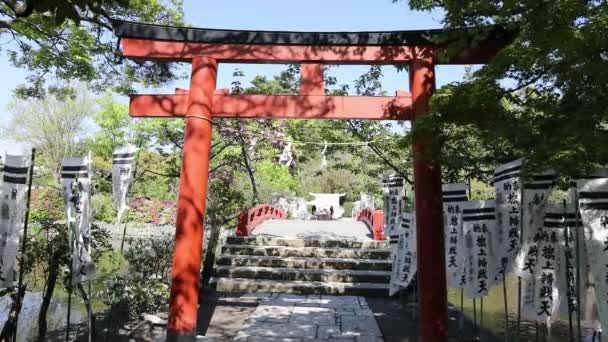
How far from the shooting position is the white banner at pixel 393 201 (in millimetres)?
10344

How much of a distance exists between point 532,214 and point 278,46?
4.00 metres

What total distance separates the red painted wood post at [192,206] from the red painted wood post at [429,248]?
9.86 feet

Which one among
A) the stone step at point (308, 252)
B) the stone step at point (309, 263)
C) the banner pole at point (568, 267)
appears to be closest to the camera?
the banner pole at point (568, 267)

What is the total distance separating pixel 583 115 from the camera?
3746mm

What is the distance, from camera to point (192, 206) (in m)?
6.24

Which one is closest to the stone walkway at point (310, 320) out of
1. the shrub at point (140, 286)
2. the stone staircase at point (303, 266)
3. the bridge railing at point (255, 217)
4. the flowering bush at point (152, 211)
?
the stone staircase at point (303, 266)

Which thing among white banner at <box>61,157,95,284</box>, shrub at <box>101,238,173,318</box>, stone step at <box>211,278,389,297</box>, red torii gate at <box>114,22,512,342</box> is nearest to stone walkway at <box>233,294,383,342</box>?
stone step at <box>211,278,389,297</box>

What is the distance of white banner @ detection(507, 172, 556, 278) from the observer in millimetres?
4578

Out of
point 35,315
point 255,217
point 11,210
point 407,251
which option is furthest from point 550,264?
point 255,217

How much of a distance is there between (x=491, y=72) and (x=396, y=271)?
5.07 m

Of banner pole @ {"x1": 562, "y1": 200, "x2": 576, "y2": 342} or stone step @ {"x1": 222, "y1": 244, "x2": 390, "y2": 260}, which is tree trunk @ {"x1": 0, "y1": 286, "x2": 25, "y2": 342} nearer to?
banner pole @ {"x1": 562, "y1": 200, "x2": 576, "y2": 342}

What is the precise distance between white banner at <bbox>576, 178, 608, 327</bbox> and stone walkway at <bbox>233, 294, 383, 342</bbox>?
3.62 m

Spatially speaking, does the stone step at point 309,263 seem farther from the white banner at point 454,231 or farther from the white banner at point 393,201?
the white banner at point 454,231

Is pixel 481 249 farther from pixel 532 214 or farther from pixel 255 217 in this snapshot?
pixel 255 217
